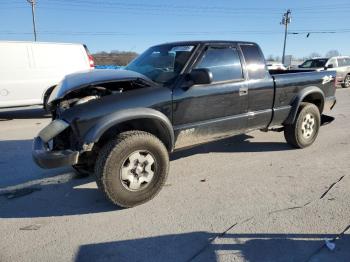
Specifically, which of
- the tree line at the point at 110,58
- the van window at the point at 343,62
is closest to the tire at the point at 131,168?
the van window at the point at 343,62

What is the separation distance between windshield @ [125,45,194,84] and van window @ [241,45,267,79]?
3.08 ft

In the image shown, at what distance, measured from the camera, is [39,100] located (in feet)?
32.3

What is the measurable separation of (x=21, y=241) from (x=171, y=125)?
78.4 inches

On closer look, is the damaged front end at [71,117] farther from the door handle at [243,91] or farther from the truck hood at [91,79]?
the door handle at [243,91]

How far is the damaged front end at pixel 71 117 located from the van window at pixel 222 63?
3.22ft

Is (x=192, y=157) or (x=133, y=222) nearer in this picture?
(x=133, y=222)

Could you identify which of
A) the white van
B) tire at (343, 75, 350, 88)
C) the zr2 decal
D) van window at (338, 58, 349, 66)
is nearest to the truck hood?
the zr2 decal

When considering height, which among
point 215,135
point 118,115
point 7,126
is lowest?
point 7,126

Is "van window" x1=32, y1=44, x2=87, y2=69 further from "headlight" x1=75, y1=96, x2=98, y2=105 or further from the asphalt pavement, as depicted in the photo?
"headlight" x1=75, y1=96, x2=98, y2=105

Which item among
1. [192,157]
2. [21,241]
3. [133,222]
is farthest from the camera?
[192,157]

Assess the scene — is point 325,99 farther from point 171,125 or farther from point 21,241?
point 21,241

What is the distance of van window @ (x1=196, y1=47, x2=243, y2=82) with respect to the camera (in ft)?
15.4

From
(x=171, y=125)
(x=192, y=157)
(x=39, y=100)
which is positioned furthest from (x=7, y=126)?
(x=171, y=125)

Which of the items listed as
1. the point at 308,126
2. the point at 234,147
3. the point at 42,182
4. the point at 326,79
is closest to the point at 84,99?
the point at 42,182
